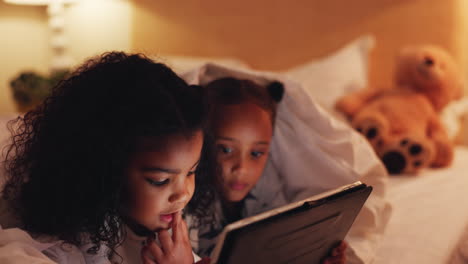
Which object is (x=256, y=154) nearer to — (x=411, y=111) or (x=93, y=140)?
(x=93, y=140)

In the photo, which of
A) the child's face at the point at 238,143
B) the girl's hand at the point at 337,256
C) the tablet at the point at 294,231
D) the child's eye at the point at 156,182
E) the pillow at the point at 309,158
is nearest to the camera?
the tablet at the point at 294,231

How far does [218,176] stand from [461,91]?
49.8 inches

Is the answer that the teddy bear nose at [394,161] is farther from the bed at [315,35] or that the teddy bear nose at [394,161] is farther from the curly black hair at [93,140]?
A: the curly black hair at [93,140]

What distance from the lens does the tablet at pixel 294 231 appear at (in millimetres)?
631

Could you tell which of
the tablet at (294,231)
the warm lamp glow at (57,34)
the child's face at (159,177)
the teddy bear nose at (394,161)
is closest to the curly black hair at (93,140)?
the child's face at (159,177)

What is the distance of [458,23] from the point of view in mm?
2105

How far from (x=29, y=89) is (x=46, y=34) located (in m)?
0.54

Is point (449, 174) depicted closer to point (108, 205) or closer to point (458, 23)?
point (458, 23)

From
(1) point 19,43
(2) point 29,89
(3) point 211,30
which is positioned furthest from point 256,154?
(1) point 19,43

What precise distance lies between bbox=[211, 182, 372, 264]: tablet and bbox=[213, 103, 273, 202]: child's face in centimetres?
26

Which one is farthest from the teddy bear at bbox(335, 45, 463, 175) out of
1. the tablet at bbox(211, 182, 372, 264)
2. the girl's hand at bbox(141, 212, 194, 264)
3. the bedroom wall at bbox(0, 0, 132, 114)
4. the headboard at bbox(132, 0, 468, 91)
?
A: the bedroom wall at bbox(0, 0, 132, 114)

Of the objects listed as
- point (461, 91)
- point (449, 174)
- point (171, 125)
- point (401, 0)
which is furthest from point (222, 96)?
point (401, 0)

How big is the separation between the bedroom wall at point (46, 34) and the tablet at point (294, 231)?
1.68 meters

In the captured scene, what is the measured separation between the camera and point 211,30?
7.49 ft
